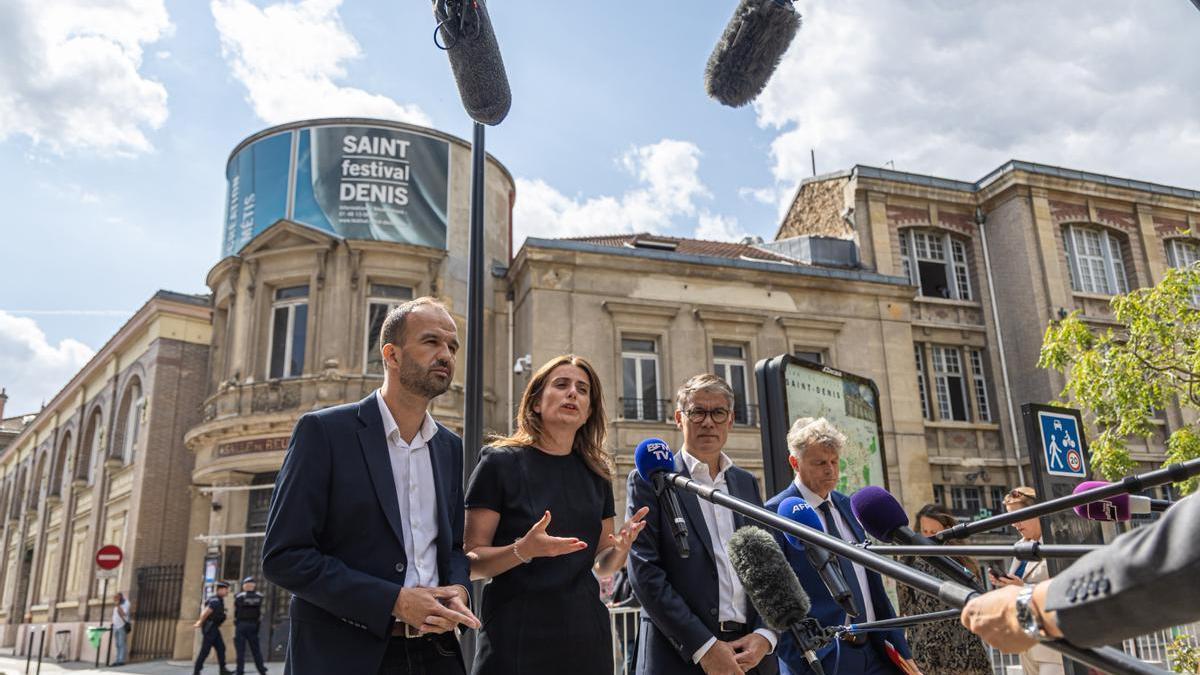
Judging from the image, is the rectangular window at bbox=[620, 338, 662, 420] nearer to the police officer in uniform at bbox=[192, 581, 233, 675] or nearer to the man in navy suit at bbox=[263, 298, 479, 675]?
the police officer in uniform at bbox=[192, 581, 233, 675]

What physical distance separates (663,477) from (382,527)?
1.03 meters

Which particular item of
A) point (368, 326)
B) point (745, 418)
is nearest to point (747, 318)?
point (745, 418)

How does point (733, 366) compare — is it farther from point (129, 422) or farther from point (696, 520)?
point (696, 520)

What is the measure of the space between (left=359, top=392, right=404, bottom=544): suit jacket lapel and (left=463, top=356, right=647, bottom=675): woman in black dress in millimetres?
476

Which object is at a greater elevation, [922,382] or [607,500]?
[922,382]

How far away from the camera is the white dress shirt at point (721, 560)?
3.93m

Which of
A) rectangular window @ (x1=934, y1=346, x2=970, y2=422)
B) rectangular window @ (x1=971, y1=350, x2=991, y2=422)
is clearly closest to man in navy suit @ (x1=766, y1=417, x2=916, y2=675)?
rectangular window @ (x1=934, y1=346, x2=970, y2=422)

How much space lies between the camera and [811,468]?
4.47m

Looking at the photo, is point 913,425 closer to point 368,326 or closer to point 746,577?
point 368,326

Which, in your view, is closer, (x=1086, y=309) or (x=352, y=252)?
(x=352, y=252)

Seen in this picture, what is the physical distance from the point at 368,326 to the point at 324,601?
18.8m

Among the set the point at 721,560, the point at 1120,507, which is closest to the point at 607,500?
the point at 721,560

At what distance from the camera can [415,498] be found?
3273mm

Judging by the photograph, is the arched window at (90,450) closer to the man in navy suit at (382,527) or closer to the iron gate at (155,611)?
the iron gate at (155,611)
